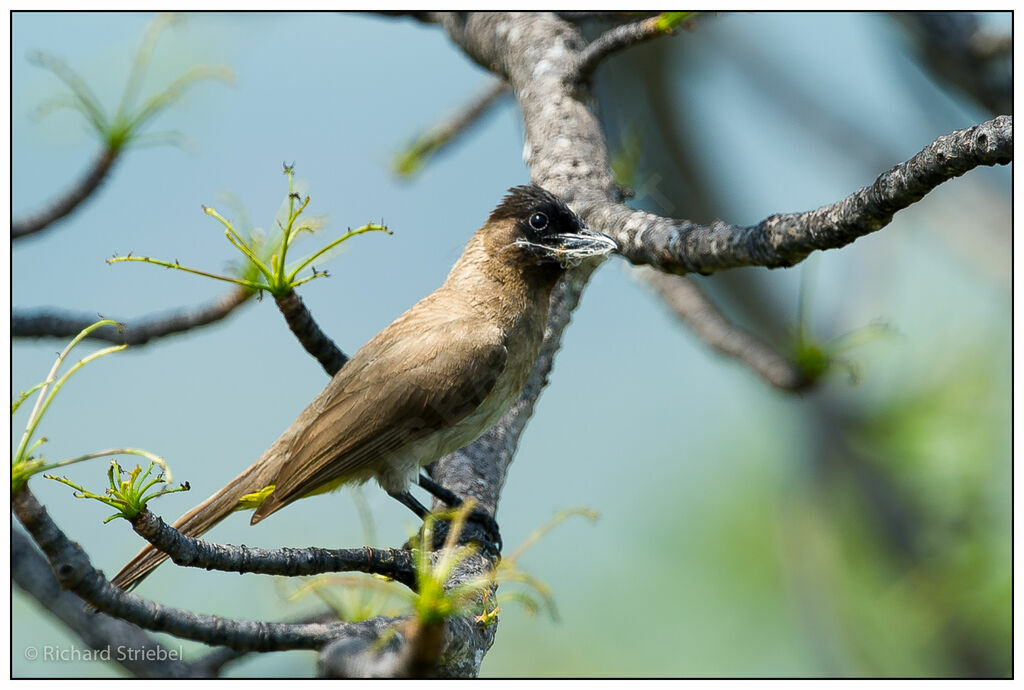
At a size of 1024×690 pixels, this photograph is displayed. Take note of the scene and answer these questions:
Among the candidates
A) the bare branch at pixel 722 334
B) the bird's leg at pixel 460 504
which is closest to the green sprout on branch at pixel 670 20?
the bare branch at pixel 722 334

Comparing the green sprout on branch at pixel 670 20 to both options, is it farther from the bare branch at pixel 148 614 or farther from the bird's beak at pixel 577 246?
the bare branch at pixel 148 614

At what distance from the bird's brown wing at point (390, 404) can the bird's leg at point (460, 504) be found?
0.76 feet

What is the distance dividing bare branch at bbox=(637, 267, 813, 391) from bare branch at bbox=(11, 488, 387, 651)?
10.2ft

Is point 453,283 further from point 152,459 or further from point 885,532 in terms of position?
point 885,532

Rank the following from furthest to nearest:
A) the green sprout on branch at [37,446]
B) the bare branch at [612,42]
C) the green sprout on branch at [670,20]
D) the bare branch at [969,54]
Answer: the bare branch at [969,54]
the bare branch at [612,42]
the green sprout on branch at [670,20]
the green sprout on branch at [37,446]

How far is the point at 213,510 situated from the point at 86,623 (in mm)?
1054

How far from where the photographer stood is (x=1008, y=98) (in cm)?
537

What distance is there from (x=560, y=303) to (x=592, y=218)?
733 mm

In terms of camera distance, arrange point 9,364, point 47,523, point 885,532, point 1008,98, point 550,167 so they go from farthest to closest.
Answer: point 885,532 < point 1008,98 < point 550,167 < point 9,364 < point 47,523

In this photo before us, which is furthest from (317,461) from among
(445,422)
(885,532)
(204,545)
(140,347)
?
(885,532)

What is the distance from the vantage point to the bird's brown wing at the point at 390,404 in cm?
435

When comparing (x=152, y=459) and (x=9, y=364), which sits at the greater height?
(x=9, y=364)

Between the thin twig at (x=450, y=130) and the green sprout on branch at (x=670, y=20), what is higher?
the thin twig at (x=450, y=130)

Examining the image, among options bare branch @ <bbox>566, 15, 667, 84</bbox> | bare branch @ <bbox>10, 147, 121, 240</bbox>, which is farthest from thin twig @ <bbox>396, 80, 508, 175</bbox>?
bare branch @ <bbox>10, 147, 121, 240</bbox>
